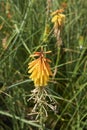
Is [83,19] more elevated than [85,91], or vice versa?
[83,19]

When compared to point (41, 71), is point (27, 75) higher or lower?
lower

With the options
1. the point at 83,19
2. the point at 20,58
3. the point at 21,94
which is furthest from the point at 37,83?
the point at 83,19

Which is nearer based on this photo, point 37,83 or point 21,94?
point 37,83

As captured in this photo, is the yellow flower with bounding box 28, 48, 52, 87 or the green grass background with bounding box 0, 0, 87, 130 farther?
the green grass background with bounding box 0, 0, 87, 130

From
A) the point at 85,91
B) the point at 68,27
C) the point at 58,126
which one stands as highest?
the point at 68,27

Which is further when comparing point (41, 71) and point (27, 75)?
point (27, 75)

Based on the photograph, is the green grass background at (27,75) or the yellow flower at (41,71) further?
the green grass background at (27,75)

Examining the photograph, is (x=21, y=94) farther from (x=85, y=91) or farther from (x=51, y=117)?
(x=85, y=91)

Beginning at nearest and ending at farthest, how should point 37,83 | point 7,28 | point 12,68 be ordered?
point 37,83 → point 12,68 → point 7,28
